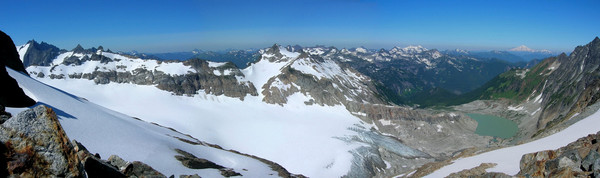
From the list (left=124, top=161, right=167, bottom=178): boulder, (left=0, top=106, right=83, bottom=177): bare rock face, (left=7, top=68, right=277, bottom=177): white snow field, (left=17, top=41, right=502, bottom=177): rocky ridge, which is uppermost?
(left=0, top=106, right=83, bottom=177): bare rock face

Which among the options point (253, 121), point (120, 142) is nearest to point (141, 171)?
point (120, 142)

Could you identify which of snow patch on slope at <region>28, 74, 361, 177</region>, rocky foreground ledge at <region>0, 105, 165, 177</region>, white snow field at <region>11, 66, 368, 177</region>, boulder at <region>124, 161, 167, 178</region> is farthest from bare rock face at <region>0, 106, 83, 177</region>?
snow patch on slope at <region>28, 74, 361, 177</region>

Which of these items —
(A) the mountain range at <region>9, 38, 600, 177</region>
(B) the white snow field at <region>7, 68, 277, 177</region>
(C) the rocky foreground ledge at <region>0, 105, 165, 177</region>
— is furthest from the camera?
(A) the mountain range at <region>9, 38, 600, 177</region>

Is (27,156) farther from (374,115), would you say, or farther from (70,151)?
(374,115)

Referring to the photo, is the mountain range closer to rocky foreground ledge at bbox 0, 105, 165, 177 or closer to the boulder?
the boulder

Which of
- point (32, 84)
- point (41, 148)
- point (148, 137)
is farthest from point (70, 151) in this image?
point (32, 84)

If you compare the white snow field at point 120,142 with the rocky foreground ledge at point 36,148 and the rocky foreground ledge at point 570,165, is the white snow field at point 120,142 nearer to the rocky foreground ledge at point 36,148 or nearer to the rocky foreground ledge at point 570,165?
the rocky foreground ledge at point 36,148

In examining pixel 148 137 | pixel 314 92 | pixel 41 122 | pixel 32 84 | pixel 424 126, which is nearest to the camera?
pixel 41 122

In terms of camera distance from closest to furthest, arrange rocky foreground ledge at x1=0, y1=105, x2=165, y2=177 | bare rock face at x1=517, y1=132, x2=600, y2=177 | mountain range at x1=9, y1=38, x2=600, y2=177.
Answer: rocky foreground ledge at x1=0, y1=105, x2=165, y2=177 < bare rock face at x1=517, y1=132, x2=600, y2=177 < mountain range at x1=9, y1=38, x2=600, y2=177

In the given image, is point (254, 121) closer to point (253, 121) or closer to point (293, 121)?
point (253, 121)

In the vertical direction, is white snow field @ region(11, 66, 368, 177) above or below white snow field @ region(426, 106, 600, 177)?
below
